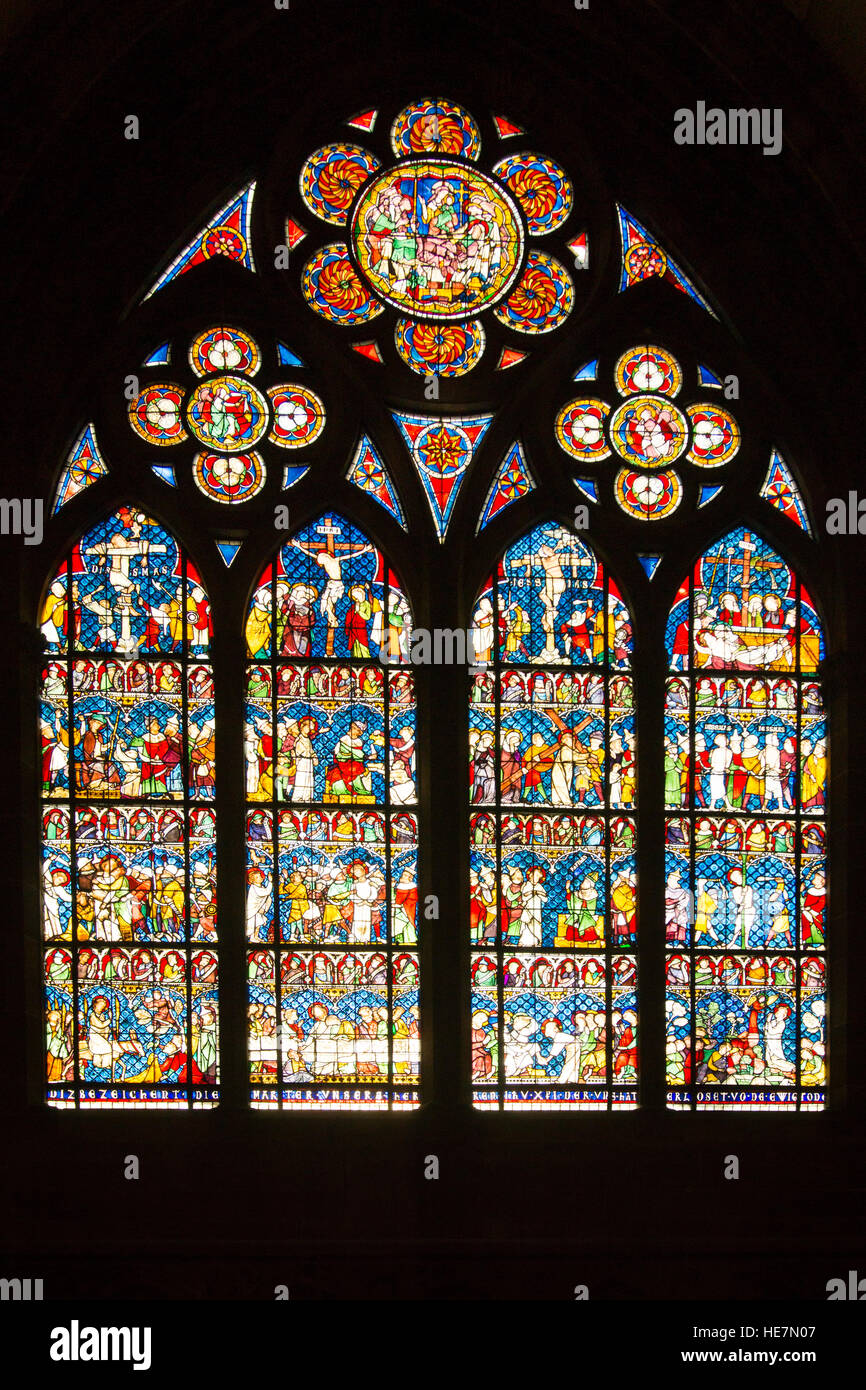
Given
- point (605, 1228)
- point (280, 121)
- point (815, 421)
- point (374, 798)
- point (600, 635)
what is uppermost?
point (280, 121)

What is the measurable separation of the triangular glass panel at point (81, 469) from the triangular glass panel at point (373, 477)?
1.24 m

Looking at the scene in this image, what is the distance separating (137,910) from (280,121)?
4049 mm


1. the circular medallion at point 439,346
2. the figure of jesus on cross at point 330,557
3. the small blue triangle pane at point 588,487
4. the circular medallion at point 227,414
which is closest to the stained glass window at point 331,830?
the figure of jesus on cross at point 330,557

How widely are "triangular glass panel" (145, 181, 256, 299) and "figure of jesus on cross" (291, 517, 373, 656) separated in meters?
1.43

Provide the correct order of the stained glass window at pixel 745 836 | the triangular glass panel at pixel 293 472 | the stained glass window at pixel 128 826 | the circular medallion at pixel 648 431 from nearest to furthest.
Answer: the stained glass window at pixel 128 826, the stained glass window at pixel 745 836, the triangular glass panel at pixel 293 472, the circular medallion at pixel 648 431

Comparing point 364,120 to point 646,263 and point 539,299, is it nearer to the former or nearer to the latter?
point 539,299

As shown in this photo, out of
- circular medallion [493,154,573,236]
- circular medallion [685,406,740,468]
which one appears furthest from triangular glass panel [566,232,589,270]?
circular medallion [685,406,740,468]

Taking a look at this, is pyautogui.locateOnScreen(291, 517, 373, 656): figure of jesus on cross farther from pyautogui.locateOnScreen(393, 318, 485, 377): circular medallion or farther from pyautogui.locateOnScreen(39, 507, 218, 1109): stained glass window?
pyautogui.locateOnScreen(393, 318, 485, 377): circular medallion

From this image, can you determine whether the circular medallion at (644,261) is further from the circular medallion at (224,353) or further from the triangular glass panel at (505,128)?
the circular medallion at (224,353)

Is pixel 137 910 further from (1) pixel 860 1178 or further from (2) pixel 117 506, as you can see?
(1) pixel 860 1178

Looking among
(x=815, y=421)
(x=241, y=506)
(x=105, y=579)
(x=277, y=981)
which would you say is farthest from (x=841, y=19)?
(x=277, y=981)

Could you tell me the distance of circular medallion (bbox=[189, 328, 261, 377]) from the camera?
→ 11.2m

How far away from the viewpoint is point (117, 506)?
1102 cm

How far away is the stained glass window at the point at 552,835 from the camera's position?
A: 35.0 feet
